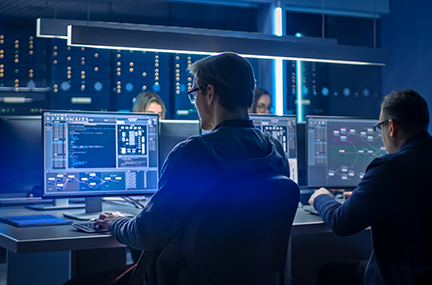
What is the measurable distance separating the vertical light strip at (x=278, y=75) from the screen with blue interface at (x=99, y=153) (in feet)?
9.55

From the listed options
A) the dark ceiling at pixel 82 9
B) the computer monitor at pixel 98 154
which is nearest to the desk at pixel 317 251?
the computer monitor at pixel 98 154

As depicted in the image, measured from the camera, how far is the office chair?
961 millimetres

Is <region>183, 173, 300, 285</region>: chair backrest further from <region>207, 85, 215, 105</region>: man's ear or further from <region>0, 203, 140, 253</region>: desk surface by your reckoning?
<region>0, 203, 140, 253</region>: desk surface

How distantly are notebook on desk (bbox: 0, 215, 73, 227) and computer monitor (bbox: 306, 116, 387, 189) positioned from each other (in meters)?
1.22

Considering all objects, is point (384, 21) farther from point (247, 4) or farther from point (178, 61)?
point (178, 61)

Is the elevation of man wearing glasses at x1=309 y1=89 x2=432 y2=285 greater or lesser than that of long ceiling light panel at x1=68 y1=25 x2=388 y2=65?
lesser

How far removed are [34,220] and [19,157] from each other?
0.49 m

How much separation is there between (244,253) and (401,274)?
64cm

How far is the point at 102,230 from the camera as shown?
4.54 feet

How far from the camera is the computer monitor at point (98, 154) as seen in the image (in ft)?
5.53

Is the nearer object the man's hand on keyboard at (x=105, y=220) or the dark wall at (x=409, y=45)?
the man's hand on keyboard at (x=105, y=220)

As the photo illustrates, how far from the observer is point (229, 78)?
3.70 feet

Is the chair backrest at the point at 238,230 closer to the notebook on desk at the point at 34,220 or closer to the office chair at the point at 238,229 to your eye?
the office chair at the point at 238,229

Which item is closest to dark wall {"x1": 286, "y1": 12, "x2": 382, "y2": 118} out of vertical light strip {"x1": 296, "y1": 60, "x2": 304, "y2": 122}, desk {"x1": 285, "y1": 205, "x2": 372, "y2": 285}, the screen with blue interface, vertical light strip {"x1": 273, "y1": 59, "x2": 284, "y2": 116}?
vertical light strip {"x1": 296, "y1": 60, "x2": 304, "y2": 122}
